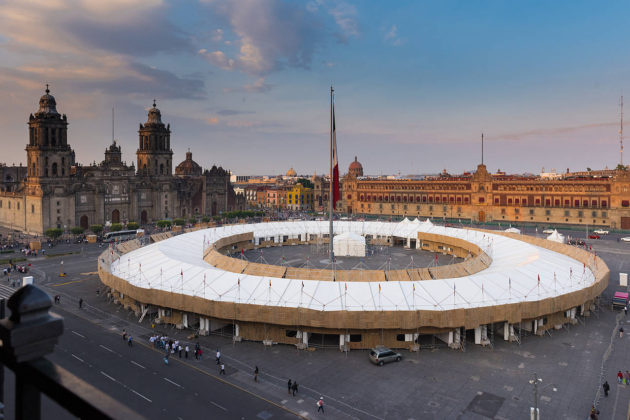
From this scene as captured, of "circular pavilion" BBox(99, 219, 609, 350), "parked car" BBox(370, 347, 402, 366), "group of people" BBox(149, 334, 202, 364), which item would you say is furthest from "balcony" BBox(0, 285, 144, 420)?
"circular pavilion" BBox(99, 219, 609, 350)

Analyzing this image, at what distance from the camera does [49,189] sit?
103 metres

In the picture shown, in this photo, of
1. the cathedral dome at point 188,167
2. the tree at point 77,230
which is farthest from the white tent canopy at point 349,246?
the cathedral dome at point 188,167

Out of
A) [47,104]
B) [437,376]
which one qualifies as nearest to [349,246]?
[437,376]

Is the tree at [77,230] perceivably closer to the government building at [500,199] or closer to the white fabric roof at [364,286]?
the white fabric roof at [364,286]

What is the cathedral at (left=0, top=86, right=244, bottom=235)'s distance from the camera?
103 meters

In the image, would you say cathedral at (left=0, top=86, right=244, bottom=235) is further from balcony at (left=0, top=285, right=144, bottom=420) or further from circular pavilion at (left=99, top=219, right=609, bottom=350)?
balcony at (left=0, top=285, right=144, bottom=420)

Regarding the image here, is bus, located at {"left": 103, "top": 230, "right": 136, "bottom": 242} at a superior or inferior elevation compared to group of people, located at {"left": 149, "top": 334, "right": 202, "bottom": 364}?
superior

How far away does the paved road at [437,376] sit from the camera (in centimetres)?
2884

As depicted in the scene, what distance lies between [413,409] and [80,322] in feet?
117

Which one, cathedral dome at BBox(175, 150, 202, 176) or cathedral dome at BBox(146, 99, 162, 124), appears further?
cathedral dome at BBox(175, 150, 202, 176)

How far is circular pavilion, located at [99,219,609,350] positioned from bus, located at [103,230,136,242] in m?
48.5

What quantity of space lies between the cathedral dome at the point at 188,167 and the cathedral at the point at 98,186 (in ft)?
110

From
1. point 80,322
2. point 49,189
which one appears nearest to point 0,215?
point 49,189

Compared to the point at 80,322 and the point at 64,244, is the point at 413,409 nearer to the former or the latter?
the point at 80,322
